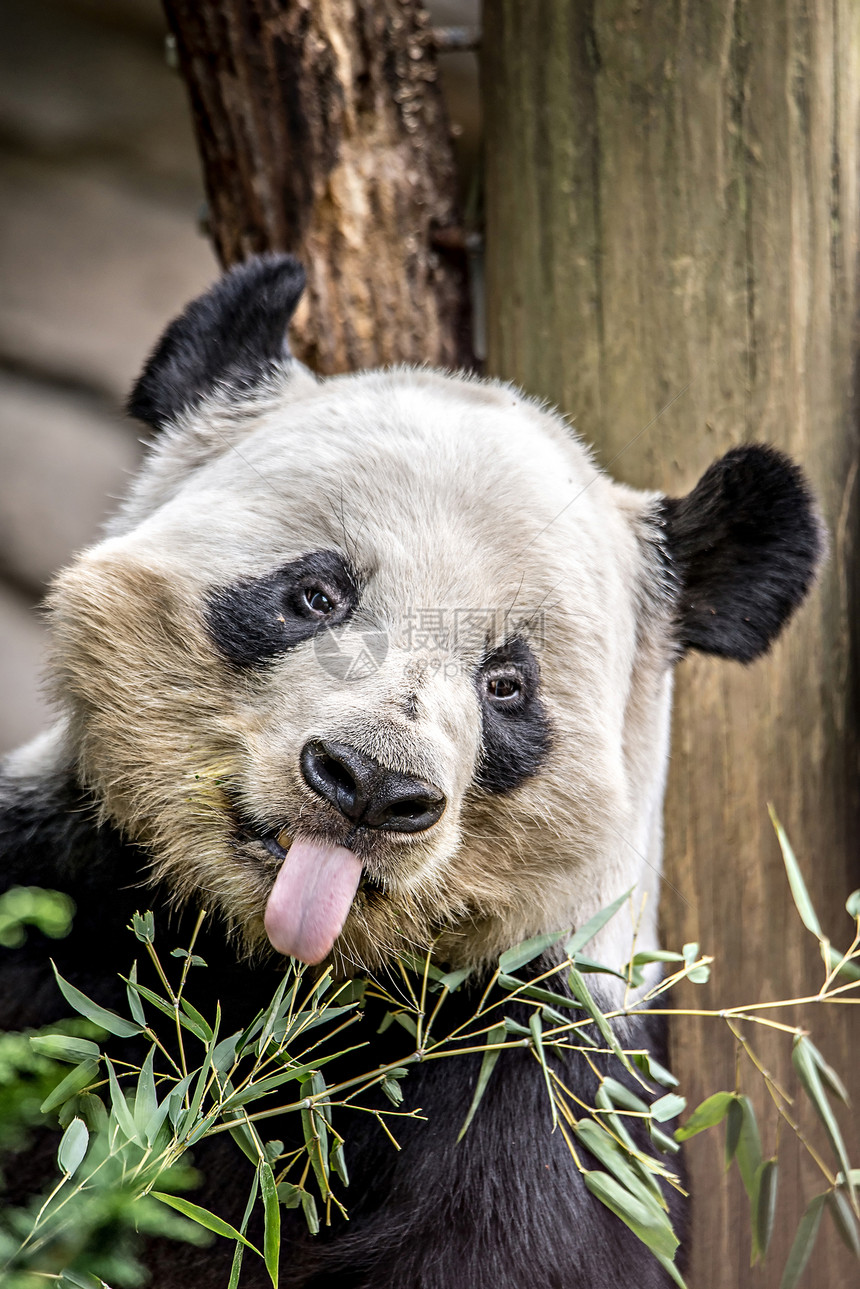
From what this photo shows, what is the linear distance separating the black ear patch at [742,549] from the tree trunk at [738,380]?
1.41 feet

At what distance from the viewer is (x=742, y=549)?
2488 millimetres

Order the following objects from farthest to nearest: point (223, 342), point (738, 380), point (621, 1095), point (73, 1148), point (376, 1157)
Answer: point (738, 380) < point (223, 342) < point (376, 1157) < point (621, 1095) < point (73, 1148)

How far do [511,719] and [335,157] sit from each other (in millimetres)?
2051

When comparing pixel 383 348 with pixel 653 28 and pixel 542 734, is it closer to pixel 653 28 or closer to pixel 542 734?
pixel 653 28

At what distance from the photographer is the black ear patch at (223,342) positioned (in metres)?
2.66

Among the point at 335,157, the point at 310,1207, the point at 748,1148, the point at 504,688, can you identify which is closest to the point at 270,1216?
the point at 310,1207

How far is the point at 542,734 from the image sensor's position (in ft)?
7.09

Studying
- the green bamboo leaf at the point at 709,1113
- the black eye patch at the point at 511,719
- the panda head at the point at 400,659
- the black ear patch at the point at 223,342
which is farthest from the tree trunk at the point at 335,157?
the green bamboo leaf at the point at 709,1113

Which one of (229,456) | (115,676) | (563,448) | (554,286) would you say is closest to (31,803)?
(115,676)

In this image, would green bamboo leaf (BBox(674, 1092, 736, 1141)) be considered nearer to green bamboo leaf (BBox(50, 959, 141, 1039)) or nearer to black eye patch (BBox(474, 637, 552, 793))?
black eye patch (BBox(474, 637, 552, 793))

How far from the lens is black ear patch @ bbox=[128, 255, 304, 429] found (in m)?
2.66

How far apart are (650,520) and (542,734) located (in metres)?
0.67

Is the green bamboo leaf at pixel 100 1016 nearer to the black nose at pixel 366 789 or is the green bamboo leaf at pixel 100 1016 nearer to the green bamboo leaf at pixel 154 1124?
the green bamboo leaf at pixel 154 1124

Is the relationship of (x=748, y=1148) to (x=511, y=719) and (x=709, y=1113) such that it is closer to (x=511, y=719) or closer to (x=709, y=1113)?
(x=709, y=1113)
